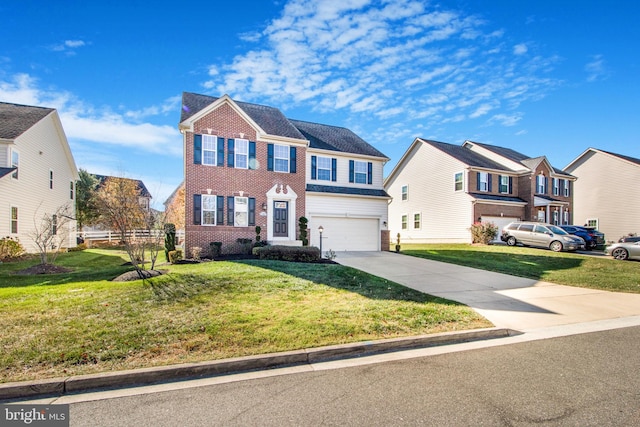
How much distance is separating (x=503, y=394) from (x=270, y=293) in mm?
5424

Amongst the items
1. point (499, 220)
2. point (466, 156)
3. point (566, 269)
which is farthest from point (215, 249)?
point (466, 156)

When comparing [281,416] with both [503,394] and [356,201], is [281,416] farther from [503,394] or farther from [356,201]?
[356,201]

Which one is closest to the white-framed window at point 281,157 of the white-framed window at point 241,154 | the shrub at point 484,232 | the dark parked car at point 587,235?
the white-framed window at point 241,154

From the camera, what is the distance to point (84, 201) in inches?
1296

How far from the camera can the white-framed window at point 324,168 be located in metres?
20.4

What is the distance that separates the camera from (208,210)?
16.5m

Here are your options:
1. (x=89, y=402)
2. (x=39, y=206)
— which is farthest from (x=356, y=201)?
(x=39, y=206)

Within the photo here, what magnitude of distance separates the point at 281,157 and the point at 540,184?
23536mm

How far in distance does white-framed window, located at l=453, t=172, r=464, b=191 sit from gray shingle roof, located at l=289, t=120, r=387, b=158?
803 cm

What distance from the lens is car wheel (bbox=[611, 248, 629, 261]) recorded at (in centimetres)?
1689

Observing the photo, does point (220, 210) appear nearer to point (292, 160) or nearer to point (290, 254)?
point (292, 160)

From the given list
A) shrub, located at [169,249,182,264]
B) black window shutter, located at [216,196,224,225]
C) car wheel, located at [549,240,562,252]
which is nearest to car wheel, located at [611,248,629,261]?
car wheel, located at [549,240,562,252]

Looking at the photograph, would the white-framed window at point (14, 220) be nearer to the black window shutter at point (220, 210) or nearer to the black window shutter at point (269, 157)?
the black window shutter at point (220, 210)

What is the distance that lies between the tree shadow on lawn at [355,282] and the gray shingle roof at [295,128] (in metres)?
9.66
